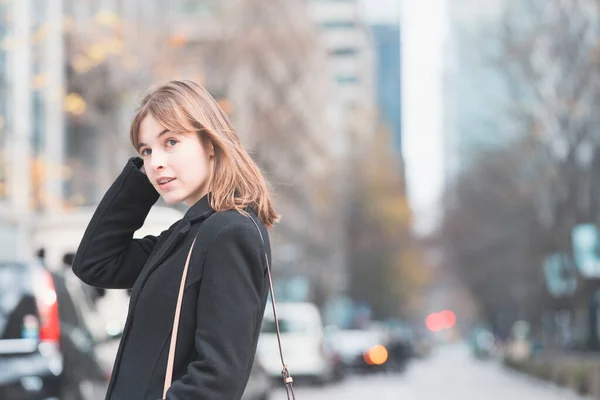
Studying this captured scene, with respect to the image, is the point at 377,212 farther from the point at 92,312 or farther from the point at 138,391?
the point at 138,391

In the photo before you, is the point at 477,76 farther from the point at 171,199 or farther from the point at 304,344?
the point at 171,199

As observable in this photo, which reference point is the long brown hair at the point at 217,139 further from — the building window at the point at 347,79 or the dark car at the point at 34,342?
the building window at the point at 347,79

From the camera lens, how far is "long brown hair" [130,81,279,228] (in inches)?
127

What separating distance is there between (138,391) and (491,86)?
38.5m

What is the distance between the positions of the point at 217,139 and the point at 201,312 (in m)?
0.45

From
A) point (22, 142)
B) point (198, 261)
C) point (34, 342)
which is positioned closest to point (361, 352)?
point (22, 142)

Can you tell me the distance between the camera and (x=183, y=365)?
3.11 m

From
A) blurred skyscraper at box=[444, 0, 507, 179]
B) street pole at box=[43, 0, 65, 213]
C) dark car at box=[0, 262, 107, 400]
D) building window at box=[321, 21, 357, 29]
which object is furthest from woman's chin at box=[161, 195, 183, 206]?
building window at box=[321, 21, 357, 29]

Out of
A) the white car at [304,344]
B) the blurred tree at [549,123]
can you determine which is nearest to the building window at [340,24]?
the blurred tree at [549,123]

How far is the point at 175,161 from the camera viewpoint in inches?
128

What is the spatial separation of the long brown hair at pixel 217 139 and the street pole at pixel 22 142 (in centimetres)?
3079

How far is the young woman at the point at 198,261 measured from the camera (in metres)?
3.03

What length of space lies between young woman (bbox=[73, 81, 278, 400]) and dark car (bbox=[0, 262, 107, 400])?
6.10 metres

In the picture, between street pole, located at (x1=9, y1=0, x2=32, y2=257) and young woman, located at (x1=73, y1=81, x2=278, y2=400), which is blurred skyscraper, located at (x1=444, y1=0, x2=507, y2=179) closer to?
street pole, located at (x1=9, y1=0, x2=32, y2=257)
